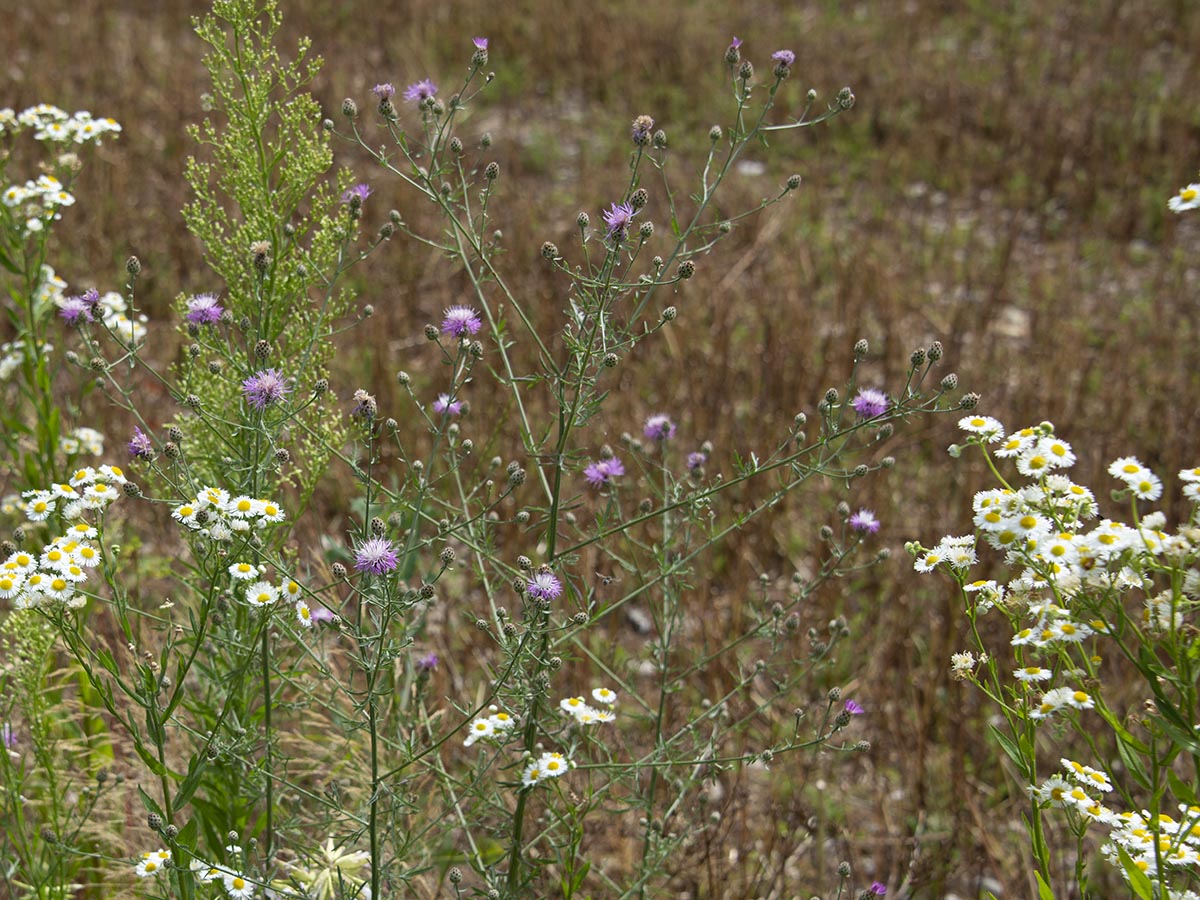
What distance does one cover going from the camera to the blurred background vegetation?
10.7ft

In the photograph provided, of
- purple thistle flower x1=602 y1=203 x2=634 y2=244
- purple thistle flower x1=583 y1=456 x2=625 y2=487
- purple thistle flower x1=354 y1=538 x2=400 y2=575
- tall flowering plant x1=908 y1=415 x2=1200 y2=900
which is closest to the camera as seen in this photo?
tall flowering plant x1=908 y1=415 x2=1200 y2=900

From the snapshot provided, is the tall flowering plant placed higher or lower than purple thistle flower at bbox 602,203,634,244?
lower

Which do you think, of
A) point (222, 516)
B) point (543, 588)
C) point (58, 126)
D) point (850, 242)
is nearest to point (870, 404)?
point (543, 588)

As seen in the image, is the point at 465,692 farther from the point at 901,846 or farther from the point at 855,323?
the point at 855,323

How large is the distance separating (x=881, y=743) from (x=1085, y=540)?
1.93m

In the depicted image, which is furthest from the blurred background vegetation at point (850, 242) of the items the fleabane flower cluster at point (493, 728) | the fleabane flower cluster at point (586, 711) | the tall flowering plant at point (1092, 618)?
the tall flowering plant at point (1092, 618)

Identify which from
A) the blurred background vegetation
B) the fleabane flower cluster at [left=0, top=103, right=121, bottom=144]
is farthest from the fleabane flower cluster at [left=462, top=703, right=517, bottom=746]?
the fleabane flower cluster at [left=0, top=103, right=121, bottom=144]

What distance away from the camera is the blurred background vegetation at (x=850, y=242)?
325cm

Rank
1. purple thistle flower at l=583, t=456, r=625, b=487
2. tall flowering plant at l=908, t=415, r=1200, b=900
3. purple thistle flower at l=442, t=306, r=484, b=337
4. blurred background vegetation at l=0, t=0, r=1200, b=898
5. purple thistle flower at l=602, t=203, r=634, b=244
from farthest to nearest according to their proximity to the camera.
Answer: blurred background vegetation at l=0, t=0, r=1200, b=898 → purple thistle flower at l=583, t=456, r=625, b=487 → purple thistle flower at l=442, t=306, r=484, b=337 → purple thistle flower at l=602, t=203, r=634, b=244 → tall flowering plant at l=908, t=415, r=1200, b=900

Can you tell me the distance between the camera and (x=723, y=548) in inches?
166

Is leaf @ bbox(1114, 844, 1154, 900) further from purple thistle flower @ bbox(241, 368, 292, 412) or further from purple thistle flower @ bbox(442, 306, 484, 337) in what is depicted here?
purple thistle flower @ bbox(241, 368, 292, 412)

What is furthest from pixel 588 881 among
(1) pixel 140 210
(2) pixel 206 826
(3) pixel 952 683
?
(1) pixel 140 210

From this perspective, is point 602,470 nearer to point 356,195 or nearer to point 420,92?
point 356,195

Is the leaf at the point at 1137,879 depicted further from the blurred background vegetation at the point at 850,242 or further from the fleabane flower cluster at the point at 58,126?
the fleabane flower cluster at the point at 58,126
